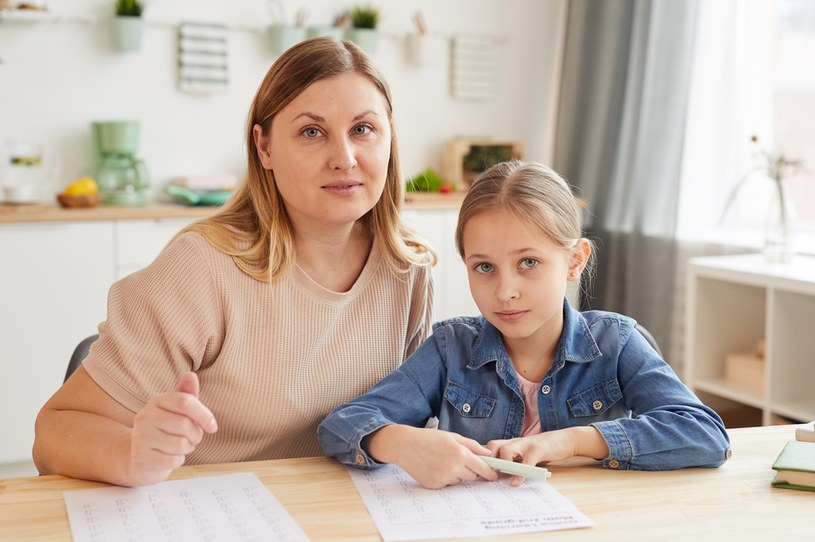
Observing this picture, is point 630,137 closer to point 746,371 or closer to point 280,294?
point 746,371

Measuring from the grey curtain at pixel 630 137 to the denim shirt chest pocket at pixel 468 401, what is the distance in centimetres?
239

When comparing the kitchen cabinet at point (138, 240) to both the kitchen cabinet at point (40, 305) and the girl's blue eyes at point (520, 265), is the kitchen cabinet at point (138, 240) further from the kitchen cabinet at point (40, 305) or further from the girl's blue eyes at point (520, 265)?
the girl's blue eyes at point (520, 265)

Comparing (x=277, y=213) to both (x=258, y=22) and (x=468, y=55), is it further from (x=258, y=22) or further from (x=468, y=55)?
(x=468, y=55)

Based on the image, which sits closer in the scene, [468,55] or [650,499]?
[650,499]

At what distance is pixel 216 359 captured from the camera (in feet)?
4.94

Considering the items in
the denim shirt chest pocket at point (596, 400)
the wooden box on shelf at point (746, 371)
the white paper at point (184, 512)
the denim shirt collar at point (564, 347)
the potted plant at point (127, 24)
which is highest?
the potted plant at point (127, 24)

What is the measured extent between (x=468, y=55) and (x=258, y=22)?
1023mm

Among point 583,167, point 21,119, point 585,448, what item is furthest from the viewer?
point 583,167

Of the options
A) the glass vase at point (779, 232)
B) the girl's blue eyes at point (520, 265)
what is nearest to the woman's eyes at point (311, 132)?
the girl's blue eyes at point (520, 265)

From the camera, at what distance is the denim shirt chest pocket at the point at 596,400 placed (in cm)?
143

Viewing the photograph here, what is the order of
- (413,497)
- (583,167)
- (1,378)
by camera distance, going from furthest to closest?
(583,167) < (1,378) < (413,497)

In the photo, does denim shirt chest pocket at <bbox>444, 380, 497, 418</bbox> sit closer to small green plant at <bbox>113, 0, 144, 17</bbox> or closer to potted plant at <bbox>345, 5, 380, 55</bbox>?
small green plant at <bbox>113, 0, 144, 17</bbox>

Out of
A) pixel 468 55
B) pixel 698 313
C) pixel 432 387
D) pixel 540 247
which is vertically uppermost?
pixel 468 55

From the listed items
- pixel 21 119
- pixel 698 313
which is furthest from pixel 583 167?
pixel 21 119
